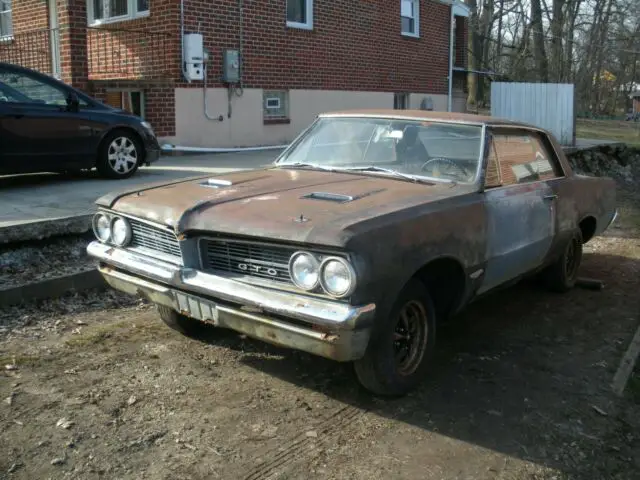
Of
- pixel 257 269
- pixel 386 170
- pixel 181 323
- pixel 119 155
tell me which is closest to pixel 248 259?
pixel 257 269

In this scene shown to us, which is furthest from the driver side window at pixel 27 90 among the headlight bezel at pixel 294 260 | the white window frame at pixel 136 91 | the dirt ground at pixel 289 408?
the headlight bezel at pixel 294 260

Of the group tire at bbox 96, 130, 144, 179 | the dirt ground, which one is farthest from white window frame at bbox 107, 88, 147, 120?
the dirt ground

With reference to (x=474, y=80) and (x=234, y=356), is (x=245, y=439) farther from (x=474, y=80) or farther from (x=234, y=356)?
(x=474, y=80)

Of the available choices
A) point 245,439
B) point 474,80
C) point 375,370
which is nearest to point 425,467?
point 375,370

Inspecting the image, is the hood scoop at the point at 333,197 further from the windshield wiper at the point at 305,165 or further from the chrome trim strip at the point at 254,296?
the windshield wiper at the point at 305,165

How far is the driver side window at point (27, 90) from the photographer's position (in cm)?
798

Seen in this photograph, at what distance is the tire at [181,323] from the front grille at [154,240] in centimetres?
59

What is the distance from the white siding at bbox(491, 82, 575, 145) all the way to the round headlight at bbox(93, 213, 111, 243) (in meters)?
13.7

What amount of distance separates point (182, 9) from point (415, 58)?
7888 mm

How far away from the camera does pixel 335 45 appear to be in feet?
51.4

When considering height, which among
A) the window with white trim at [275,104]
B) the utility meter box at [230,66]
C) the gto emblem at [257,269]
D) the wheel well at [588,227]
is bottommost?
the wheel well at [588,227]

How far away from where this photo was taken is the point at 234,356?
15.1ft

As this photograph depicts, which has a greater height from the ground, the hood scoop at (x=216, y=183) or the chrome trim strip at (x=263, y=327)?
the hood scoop at (x=216, y=183)

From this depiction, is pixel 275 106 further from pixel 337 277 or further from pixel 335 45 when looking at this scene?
pixel 337 277
